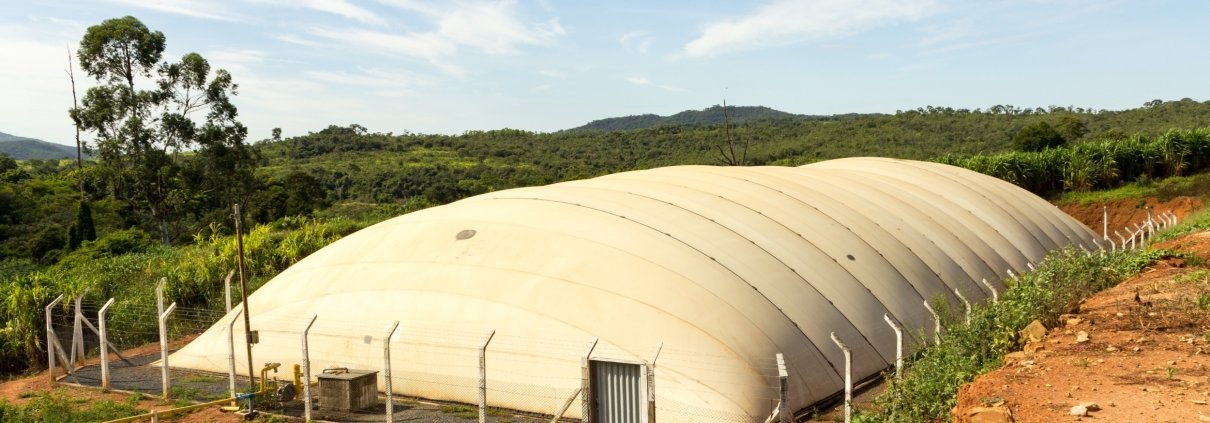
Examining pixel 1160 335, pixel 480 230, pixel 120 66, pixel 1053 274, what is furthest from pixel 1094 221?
pixel 120 66

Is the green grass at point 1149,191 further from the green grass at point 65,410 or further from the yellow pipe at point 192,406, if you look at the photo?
the green grass at point 65,410

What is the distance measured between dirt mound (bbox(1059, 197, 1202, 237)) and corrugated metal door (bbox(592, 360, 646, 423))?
4047 cm

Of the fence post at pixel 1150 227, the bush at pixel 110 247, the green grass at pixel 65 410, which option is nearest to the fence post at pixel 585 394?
the green grass at pixel 65 410

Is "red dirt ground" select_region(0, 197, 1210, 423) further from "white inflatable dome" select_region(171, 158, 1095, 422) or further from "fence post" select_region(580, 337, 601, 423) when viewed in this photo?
"fence post" select_region(580, 337, 601, 423)

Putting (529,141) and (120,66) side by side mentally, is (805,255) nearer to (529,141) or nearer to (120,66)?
(120,66)

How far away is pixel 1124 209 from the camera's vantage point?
45281 millimetres

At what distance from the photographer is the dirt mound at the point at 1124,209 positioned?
43841 mm

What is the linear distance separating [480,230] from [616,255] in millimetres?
2929

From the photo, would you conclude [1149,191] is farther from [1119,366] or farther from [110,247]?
[110,247]

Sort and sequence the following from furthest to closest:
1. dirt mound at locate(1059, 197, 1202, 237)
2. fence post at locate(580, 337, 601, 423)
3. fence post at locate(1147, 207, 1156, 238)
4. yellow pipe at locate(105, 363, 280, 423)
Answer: dirt mound at locate(1059, 197, 1202, 237) → fence post at locate(1147, 207, 1156, 238) → yellow pipe at locate(105, 363, 280, 423) → fence post at locate(580, 337, 601, 423)

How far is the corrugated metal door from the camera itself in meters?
11.5

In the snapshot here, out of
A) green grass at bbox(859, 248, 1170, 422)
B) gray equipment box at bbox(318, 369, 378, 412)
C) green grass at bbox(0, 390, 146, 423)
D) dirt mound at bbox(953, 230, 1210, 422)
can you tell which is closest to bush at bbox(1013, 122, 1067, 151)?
green grass at bbox(859, 248, 1170, 422)

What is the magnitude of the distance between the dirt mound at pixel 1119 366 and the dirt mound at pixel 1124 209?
34.0 metres

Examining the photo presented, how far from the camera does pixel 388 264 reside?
15.4 meters
